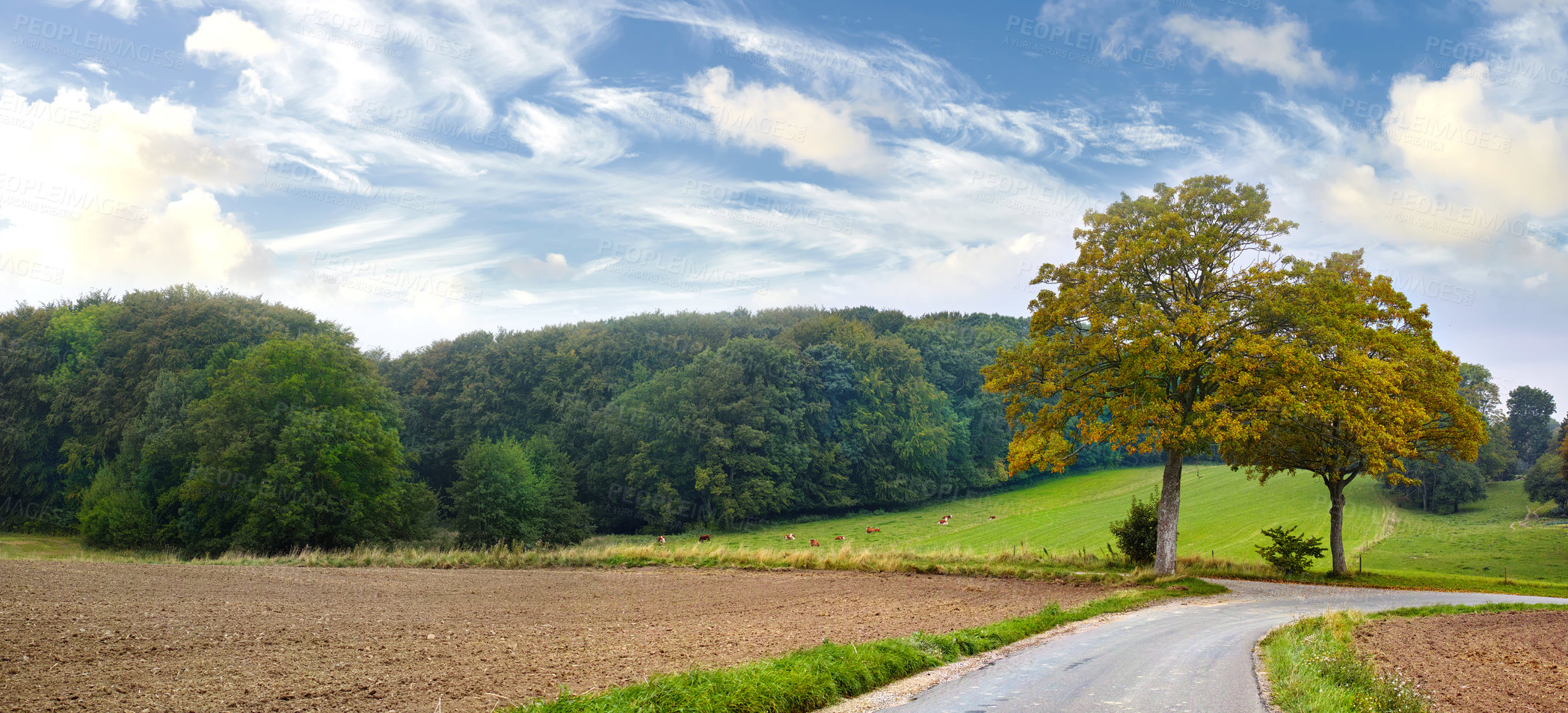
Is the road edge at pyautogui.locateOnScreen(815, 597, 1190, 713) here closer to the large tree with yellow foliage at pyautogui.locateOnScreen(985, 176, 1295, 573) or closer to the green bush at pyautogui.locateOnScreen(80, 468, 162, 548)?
the large tree with yellow foliage at pyautogui.locateOnScreen(985, 176, 1295, 573)

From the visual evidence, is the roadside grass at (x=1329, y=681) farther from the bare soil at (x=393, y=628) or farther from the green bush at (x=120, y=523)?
the green bush at (x=120, y=523)

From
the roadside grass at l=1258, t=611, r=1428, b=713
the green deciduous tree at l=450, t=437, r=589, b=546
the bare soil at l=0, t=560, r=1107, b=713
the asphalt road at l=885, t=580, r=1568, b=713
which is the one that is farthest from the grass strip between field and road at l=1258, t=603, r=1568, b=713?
the green deciduous tree at l=450, t=437, r=589, b=546

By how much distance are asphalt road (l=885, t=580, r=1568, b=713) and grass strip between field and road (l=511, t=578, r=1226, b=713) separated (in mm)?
755

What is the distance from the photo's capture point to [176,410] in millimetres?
43031

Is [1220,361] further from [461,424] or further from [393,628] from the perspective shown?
[461,424]

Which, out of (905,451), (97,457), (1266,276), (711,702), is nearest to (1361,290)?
(1266,276)

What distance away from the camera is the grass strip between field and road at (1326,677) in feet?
26.1

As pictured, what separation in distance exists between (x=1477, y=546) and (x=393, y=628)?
48060 mm

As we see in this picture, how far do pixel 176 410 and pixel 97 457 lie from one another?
10.9 m

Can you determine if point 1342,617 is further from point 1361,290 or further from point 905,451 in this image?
point 905,451

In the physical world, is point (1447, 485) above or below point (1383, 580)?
above

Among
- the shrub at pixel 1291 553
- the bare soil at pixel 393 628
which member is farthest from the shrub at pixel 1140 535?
the bare soil at pixel 393 628

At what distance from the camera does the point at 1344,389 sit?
22.3 meters

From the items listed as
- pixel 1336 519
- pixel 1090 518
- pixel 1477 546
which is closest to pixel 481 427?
pixel 1090 518
